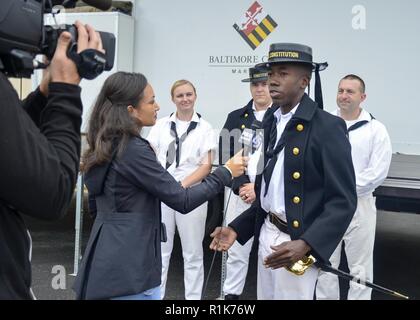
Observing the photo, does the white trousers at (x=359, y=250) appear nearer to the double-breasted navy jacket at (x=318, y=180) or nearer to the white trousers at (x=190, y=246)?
the white trousers at (x=190, y=246)

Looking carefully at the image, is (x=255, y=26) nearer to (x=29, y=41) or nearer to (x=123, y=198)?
(x=123, y=198)

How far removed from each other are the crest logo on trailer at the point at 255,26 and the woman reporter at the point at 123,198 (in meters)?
3.66

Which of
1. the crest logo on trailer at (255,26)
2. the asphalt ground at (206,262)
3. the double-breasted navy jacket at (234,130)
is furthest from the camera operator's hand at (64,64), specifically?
the crest logo on trailer at (255,26)

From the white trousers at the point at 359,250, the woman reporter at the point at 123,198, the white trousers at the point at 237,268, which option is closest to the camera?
the woman reporter at the point at 123,198

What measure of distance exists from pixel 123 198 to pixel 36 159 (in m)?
1.54

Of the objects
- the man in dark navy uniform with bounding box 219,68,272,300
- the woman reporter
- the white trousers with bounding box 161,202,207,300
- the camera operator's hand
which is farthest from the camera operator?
the man in dark navy uniform with bounding box 219,68,272,300

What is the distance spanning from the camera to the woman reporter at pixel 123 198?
2888 mm

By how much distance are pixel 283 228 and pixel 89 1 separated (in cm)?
173

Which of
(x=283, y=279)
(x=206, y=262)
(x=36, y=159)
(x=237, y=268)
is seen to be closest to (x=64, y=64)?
(x=36, y=159)

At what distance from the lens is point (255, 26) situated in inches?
257

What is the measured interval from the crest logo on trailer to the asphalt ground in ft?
8.42
